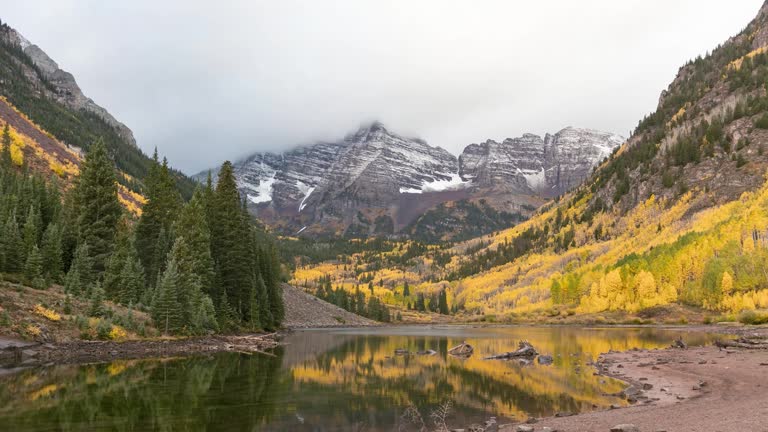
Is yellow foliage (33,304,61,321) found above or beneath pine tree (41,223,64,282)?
beneath

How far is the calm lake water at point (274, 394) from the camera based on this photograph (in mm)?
22266

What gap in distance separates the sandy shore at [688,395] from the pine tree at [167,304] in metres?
41.1

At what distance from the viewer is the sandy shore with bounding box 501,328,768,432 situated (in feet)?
65.4

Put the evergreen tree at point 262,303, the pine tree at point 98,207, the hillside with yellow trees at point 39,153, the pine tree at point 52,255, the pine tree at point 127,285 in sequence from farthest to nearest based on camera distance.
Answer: the hillside with yellow trees at point 39,153 → the evergreen tree at point 262,303 → the pine tree at point 98,207 → the pine tree at point 127,285 → the pine tree at point 52,255

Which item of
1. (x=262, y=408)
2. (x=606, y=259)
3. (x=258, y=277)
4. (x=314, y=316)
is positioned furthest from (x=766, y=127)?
(x=262, y=408)

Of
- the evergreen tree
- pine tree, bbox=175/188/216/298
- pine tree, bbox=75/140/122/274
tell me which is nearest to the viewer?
pine tree, bbox=75/140/122/274

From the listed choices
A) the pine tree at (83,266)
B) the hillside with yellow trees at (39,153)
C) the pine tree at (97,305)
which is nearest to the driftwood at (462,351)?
the pine tree at (97,305)

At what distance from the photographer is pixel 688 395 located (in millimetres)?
27391

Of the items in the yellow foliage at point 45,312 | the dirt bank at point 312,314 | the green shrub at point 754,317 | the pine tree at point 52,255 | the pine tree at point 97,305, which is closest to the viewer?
the yellow foliage at point 45,312

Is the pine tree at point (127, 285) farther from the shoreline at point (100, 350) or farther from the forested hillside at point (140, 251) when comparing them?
the shoreline at point (100, 350)

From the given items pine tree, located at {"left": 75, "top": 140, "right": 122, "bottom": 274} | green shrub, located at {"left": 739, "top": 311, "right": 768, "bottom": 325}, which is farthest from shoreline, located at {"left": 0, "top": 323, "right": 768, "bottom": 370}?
green shrub, located at {"left": 739, "top": 311, "right": 768, "bottom": 325}

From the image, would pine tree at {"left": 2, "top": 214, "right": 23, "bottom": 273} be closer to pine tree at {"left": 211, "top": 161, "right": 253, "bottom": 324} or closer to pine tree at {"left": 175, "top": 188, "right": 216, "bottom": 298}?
pine tree at {"left": 175, "top": 188, "right": 216, "bottom": 298}

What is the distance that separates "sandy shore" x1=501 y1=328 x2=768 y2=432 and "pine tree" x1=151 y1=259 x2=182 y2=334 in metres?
41.1

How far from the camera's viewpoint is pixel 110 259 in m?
58.0
